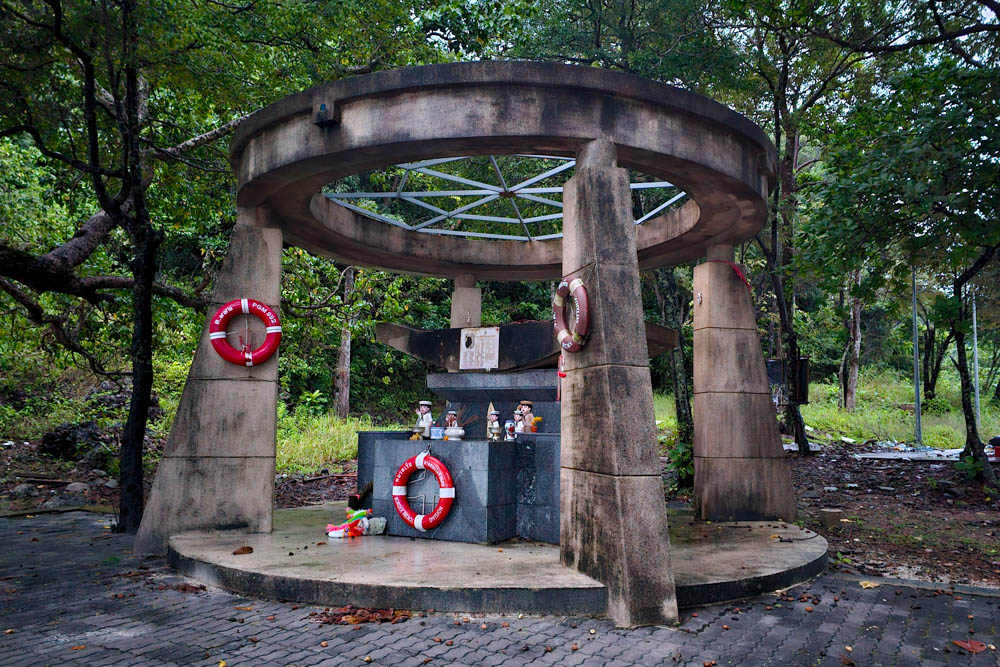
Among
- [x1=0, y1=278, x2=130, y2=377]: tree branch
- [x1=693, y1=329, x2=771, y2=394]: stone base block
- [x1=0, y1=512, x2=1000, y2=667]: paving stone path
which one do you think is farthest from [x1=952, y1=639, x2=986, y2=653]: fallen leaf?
[x1=0, y1=278, x2=130, y2=377]: tree branch

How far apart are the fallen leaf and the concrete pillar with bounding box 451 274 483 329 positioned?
8481mm

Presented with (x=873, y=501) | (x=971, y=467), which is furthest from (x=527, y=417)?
(x=971, y=467)

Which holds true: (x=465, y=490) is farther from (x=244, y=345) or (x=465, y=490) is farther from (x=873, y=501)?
(x=873, y=501)

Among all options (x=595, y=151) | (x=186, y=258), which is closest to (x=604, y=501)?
(x=595, y=151)

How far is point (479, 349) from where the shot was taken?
9.98 metres

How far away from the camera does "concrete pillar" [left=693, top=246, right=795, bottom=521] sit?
952cm

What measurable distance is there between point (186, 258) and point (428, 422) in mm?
17210

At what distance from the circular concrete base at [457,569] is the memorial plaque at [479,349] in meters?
2.79

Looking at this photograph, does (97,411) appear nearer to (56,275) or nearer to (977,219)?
(56,275)

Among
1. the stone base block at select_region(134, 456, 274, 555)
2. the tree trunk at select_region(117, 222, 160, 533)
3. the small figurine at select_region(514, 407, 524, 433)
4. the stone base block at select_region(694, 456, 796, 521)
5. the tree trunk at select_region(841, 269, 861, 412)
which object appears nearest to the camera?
the stone base block at select_region(134, 456, 274, 555)

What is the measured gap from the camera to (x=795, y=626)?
5.38 meters

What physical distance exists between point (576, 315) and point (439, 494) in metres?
2.79

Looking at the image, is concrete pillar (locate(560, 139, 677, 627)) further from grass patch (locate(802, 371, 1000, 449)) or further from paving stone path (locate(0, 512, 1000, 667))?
grass patch (locate(802, 371, 1000, 449))

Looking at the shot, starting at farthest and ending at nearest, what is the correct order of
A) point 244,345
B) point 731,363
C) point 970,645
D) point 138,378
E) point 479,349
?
point 479,349 → point 731,363 → point 138,378 → point 244,345 → point 970,645
